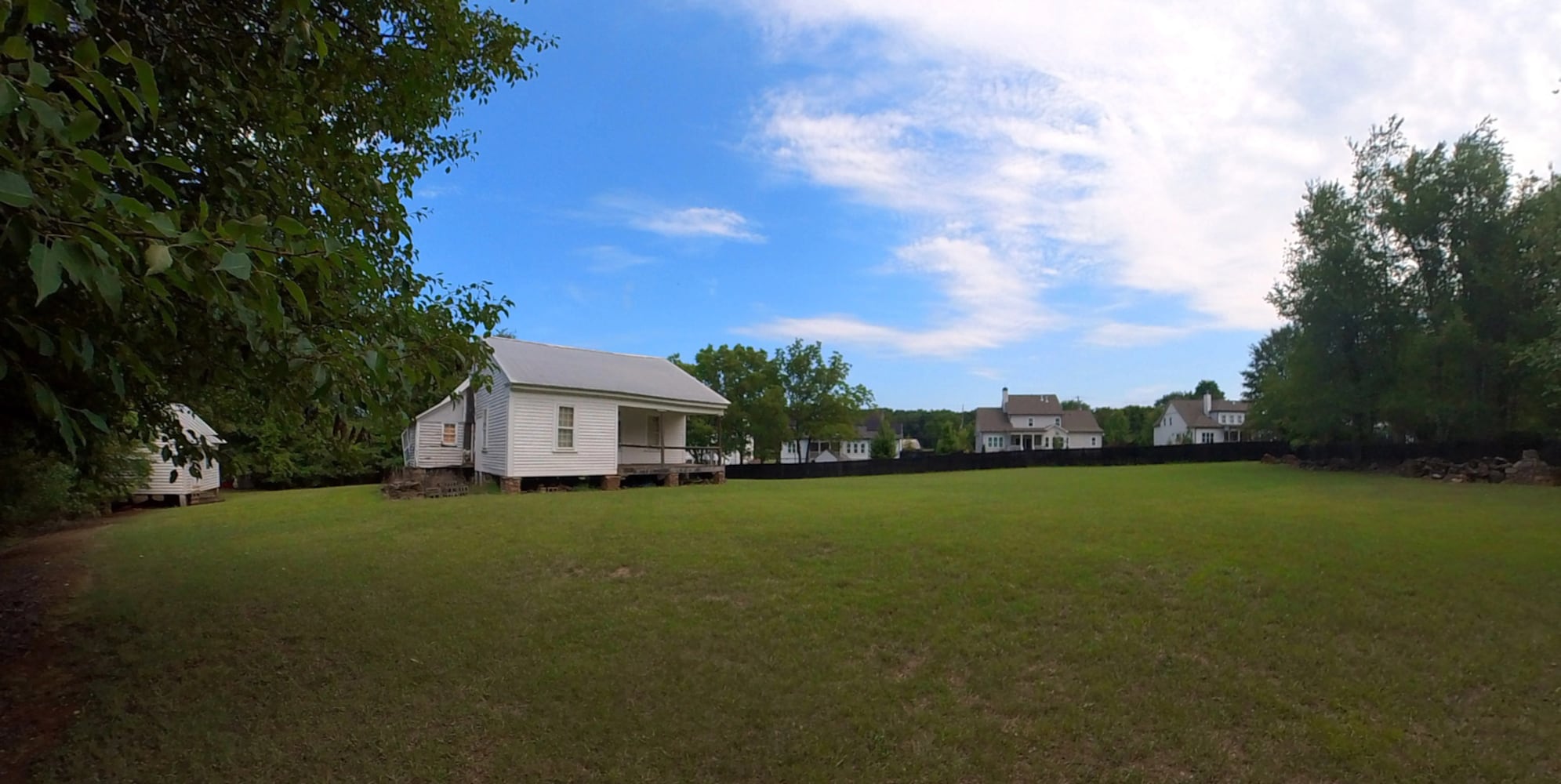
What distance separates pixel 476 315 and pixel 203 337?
2.62 m

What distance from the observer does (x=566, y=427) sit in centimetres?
1953

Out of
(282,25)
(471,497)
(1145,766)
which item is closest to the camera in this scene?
(282,25)

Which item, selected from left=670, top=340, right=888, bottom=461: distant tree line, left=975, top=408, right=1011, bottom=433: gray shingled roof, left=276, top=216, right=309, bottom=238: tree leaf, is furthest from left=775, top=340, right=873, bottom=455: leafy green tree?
left=276, top=216, right=309, bottom=238: tree leaf

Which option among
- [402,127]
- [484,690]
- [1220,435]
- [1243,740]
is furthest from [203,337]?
[1220,435]

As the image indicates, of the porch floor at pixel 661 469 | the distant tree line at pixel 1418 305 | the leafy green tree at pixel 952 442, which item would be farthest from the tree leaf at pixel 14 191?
the leafy green tree at pixel 952 442

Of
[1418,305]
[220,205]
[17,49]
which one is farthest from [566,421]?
[1418,305]

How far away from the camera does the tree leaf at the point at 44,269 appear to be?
1571 millimetres

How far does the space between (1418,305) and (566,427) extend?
88.8 ft

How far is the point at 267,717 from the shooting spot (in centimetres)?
558

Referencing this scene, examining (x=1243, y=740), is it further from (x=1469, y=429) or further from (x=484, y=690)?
(x=1469, y=429)

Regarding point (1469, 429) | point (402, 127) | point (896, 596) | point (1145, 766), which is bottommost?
point (1145, 766)

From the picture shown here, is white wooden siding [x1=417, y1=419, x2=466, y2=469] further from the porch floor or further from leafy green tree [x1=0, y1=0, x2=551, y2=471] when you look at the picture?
leafy green tree [x1=0, y1=0, x2=551, y2=471]

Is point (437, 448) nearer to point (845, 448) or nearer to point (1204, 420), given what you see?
point (845, 448)

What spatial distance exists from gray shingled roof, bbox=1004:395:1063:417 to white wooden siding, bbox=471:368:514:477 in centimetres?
5346
